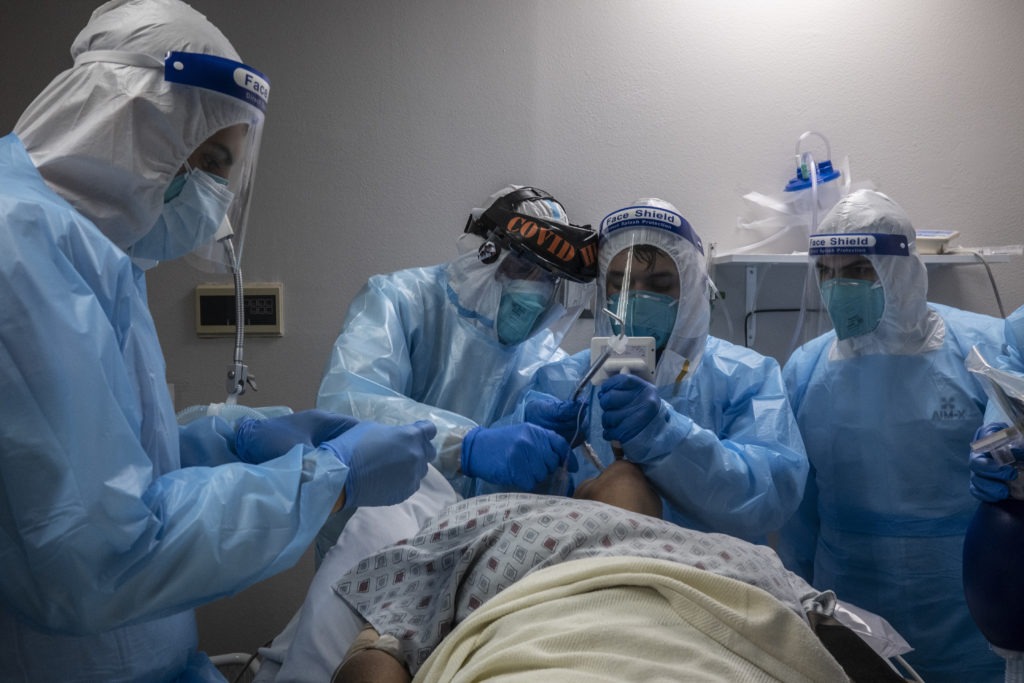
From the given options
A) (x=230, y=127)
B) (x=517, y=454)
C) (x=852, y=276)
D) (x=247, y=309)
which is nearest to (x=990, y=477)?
(x=852, y=276)

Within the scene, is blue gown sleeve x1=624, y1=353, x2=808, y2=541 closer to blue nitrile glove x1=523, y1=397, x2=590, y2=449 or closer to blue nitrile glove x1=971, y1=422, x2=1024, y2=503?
blue nitrile glove x1=523, y1=397, x2=590, y2=449

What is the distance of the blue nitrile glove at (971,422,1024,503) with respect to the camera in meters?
1.45

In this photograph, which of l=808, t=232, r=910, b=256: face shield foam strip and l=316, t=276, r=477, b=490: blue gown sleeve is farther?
l=808, t=232, r=910, b=256: face shield foam strip

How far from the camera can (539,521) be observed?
1.26m

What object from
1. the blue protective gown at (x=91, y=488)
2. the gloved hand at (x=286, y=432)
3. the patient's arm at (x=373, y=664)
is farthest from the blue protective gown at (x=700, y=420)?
the blue protective gown at (x=91, y=488)

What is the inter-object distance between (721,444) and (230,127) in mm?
1055

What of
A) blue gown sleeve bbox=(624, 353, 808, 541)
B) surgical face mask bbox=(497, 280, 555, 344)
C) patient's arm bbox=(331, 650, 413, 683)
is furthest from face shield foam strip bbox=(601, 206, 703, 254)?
patient's arm bbox=(331, 650, 413, 683)

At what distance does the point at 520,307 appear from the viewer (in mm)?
1908

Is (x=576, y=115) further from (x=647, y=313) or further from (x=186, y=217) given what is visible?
(x=186, y=217)

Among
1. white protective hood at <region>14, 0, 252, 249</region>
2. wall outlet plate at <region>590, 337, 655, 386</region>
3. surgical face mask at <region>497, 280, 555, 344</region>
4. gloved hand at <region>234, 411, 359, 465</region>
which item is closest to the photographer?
white protective hood at <region>14, 0, 252, 249</region>

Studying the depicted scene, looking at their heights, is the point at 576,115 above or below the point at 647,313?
above

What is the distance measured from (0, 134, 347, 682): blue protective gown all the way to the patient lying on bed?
0.24m

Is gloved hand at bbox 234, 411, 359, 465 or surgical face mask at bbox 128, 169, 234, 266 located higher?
surgical face mask at bbox 128, 169, 234, 266

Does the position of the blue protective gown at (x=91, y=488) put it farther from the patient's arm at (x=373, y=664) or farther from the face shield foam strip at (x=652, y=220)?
the face shield foam strip at (x=652, y=220)
